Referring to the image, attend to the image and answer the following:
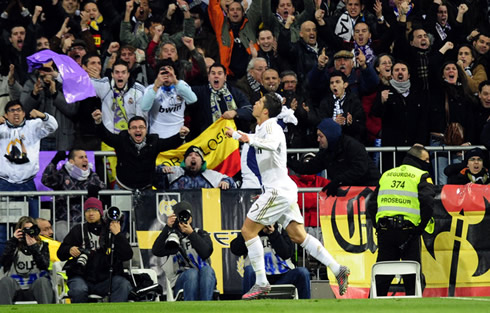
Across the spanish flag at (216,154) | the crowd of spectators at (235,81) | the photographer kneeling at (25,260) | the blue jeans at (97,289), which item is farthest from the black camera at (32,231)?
the spanish flag at (216,154)

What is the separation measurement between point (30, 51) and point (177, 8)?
2560 millimetres

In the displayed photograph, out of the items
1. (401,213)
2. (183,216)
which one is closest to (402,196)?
(401,213)

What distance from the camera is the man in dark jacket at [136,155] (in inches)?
653

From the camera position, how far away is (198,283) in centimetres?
1441

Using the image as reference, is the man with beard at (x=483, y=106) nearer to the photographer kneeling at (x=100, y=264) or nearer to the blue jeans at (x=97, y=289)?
the photographer kneeling at (x=100, y=264)

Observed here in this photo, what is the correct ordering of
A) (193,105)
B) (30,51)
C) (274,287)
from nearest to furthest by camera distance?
1. (274,287)
2. (193,105)
3. (30,51)

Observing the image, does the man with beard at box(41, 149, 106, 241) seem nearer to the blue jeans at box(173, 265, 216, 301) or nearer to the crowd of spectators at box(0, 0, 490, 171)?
the crowd of spectators at box(0, 0, 490, 171)

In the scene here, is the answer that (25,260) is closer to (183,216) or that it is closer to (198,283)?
(183,216)

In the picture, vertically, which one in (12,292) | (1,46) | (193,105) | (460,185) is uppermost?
(1,46)

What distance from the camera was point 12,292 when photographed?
14.7 m

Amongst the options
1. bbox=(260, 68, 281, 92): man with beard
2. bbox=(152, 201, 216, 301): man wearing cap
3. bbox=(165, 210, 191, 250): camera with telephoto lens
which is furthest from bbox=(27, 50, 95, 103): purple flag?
bbox=(165, 210, 191, 250): camera with telephoto lens

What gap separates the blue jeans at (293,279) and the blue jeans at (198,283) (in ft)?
1.52

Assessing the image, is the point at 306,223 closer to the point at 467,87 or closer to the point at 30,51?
the point at 467,87

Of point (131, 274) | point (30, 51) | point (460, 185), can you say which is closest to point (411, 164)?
point (460, 185)
